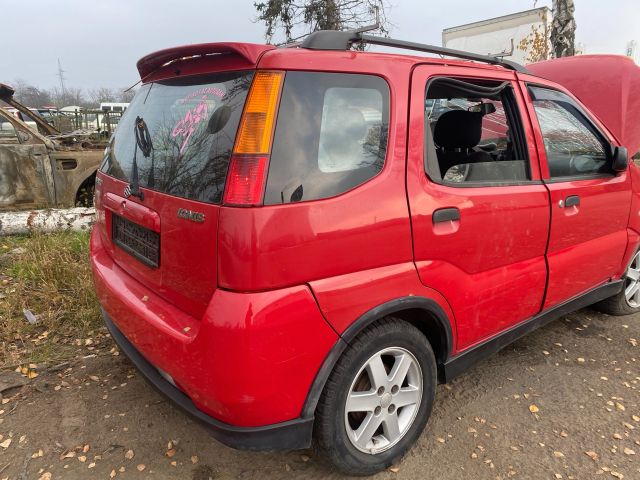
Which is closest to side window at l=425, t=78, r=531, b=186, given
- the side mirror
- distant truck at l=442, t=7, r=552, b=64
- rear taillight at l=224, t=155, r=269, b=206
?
the side mirror

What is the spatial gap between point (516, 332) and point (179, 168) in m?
2.12

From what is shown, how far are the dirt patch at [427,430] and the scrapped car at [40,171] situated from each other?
3820 mm

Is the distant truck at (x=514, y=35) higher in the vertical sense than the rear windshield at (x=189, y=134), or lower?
→ higher

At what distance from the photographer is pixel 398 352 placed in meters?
2.12

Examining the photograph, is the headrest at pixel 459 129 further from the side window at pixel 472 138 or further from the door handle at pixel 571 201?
the door handle at pixel 571 201

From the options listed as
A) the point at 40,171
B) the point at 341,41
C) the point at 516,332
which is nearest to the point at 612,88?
the point at 516,332

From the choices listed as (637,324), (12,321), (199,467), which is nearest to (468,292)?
(199,467)

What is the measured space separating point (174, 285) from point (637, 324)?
3788 millimetres

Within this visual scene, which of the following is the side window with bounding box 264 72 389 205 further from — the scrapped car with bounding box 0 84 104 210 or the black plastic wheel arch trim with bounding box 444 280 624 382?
the scrapped car with bounding box 0 84 104 210

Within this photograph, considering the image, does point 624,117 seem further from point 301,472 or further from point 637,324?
point 301,472

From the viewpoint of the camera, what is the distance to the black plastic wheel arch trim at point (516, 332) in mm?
2404

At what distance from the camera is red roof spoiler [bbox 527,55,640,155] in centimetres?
467

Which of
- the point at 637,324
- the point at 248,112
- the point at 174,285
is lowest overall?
the point at 637,324

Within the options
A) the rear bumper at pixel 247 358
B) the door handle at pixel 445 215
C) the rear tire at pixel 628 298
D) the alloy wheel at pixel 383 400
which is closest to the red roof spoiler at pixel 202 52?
the rear bumper at pixel 247 358
